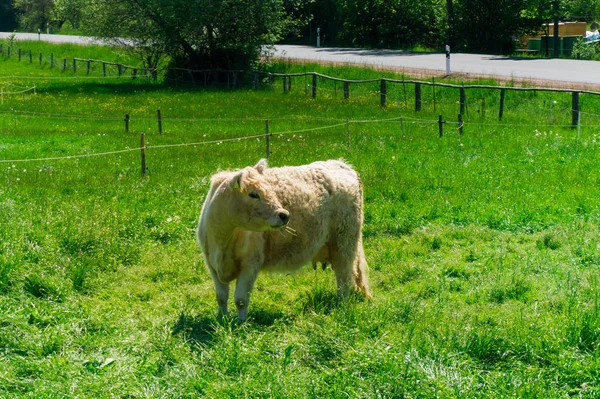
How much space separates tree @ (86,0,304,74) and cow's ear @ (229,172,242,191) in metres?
33.4

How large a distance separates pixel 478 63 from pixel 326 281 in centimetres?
Answer: 3238

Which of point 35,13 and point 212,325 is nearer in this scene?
point 212,325

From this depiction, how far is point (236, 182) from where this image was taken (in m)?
8.89

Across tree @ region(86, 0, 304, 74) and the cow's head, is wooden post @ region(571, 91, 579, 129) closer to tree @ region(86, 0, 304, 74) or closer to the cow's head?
the cow's head

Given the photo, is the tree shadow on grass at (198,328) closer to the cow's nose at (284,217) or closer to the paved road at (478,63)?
the cow's nose at (284,217)

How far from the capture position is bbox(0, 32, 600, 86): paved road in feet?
115

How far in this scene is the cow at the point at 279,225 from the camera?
29.2 ft

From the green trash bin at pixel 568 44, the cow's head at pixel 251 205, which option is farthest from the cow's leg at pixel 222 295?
the green trash bin at pixel 568 44

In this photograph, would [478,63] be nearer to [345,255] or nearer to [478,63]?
[478,63]

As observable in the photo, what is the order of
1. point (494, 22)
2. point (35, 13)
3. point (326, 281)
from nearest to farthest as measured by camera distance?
1. point (326, 281)
2. point (494, 22)
3. point (35, 13)

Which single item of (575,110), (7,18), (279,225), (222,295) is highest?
(7,18)

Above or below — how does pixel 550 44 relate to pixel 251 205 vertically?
above

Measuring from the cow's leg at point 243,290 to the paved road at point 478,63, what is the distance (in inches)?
1015

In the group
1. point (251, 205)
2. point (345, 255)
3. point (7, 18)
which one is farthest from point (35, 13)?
point (251, 205)
